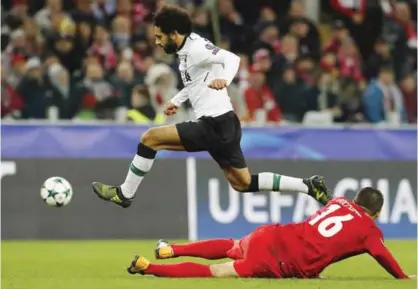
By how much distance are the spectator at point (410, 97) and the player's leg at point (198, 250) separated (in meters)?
9.44

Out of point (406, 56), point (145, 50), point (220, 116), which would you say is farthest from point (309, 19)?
point (220, 116)

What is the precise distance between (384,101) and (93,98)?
465 centimetres

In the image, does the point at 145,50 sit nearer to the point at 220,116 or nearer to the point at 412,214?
the point at 412,214

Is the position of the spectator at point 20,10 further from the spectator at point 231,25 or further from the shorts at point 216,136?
the shorts at point 216,136

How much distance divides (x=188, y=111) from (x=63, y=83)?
1.85 m

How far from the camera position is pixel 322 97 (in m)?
20.0

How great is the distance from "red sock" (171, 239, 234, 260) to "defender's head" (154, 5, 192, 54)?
1.97 metres

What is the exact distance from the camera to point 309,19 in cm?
2208

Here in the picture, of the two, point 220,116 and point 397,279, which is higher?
point 220,116

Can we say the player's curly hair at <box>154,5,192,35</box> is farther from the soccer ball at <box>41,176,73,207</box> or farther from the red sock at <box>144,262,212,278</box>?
the red sock at <box>144,262,212,278</box>

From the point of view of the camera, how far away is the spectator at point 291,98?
766 inches

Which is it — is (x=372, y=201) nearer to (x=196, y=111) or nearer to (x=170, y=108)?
(x=196, y=111)

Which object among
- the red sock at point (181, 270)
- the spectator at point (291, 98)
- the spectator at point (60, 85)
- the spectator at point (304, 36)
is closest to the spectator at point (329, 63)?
the spectator at point (304, 36)

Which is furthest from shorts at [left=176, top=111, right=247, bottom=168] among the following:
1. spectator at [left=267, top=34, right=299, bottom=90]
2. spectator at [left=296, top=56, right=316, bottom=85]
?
spectator at [left=296, top=56, right=316, bottom=85]
